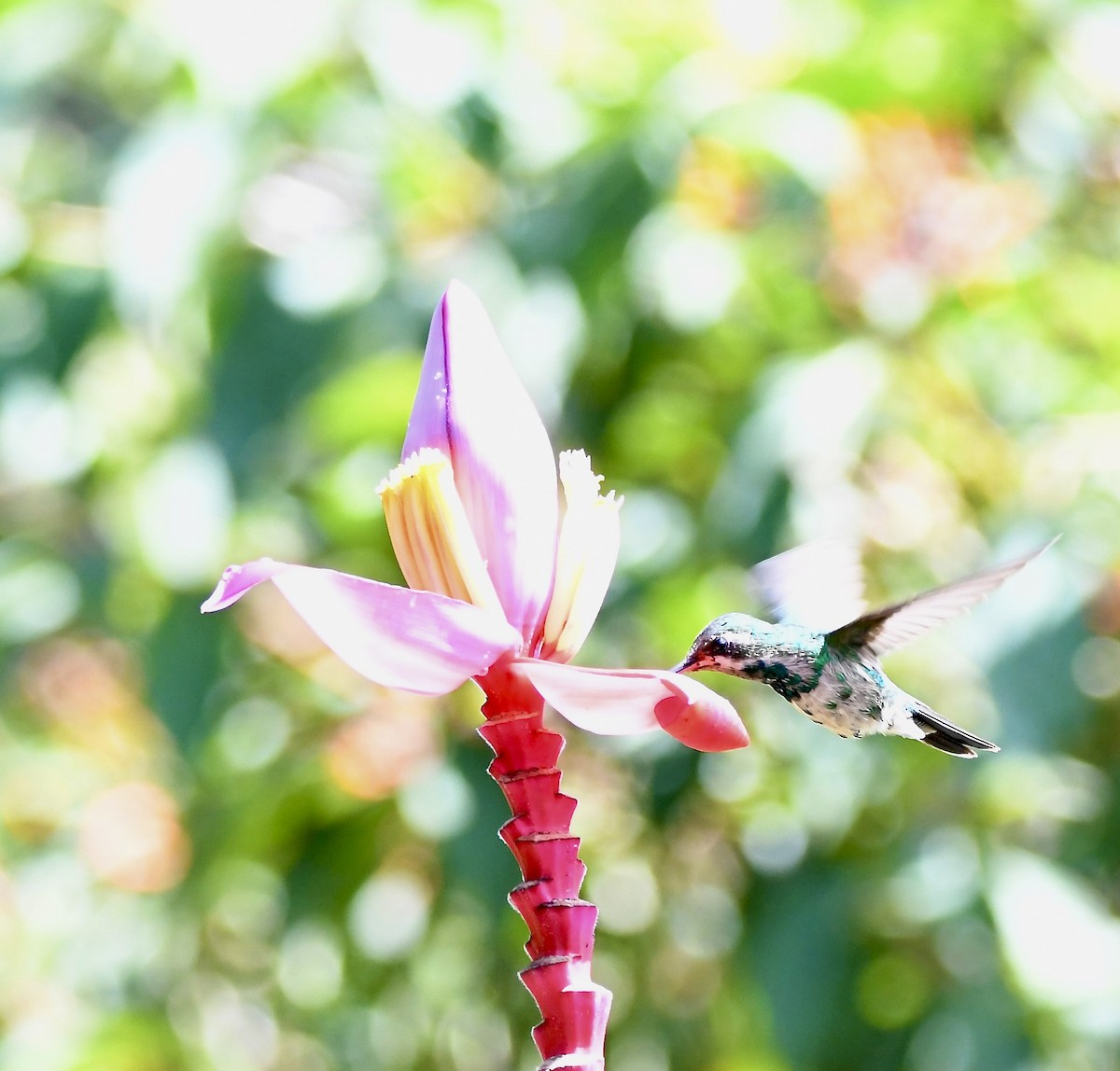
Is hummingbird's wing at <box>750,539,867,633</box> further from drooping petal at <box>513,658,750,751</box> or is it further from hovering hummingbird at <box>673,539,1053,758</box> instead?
drooping petal at <box>513,658,750,751</box>

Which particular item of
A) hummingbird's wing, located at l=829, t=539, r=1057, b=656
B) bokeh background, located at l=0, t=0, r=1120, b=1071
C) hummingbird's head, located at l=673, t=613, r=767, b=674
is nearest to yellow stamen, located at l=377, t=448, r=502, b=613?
hummingbird's head, located at l=673, t=613, r=767, b=674

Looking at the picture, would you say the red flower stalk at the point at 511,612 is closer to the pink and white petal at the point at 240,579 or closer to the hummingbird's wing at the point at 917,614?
the pink and white petal at the point at 240,579

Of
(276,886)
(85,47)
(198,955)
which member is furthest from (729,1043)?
(85,47)

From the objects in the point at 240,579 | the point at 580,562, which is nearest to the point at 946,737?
the point at 580,562

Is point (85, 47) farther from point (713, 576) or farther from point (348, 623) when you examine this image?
point (348, 623)

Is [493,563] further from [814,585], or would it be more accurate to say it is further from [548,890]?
[814,585]
